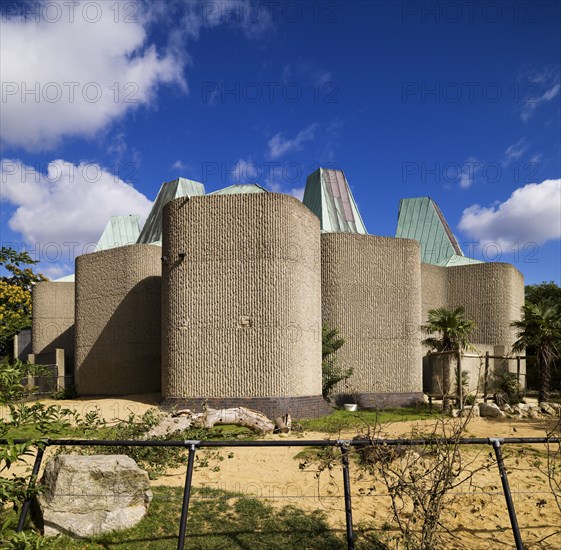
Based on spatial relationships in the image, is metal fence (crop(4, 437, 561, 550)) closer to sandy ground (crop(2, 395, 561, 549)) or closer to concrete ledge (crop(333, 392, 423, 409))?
sandy ground (crop(2, 395, 561, 549))

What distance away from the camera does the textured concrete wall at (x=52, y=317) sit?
2955 cm

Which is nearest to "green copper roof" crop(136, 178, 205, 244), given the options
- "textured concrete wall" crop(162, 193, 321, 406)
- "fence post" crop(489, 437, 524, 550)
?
"textured concrete wall" crop(162, 193, 321, 406)

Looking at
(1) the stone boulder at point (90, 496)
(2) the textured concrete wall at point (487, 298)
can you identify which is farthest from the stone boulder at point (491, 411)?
(1) the stone boulder at point (90, 496)

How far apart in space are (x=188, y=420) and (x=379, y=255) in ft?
36.3

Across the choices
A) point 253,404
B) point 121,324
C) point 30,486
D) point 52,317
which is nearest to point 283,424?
point 253,404

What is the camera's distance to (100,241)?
1275 inches

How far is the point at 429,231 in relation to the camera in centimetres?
3181

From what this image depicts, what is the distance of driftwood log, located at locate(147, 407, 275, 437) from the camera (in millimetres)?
12953

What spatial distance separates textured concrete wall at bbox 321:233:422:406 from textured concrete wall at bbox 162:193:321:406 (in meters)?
3.98

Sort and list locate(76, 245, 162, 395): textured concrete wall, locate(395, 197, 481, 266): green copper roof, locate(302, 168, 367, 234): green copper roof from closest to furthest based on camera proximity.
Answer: locate(76, 245, 162, 395): textured concrete wall < locate(302, 168, 367, 234): green copper roof < locate(395, 197, 481, 266): green copper roof

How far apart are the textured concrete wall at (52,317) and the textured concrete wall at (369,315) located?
630 inches

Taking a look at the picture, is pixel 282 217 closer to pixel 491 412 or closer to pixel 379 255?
pixel 379 255

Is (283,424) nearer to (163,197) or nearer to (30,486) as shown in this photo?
(30,486)

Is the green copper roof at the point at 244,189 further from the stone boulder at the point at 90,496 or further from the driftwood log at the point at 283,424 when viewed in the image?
the stone boulder at the point at 90,496
